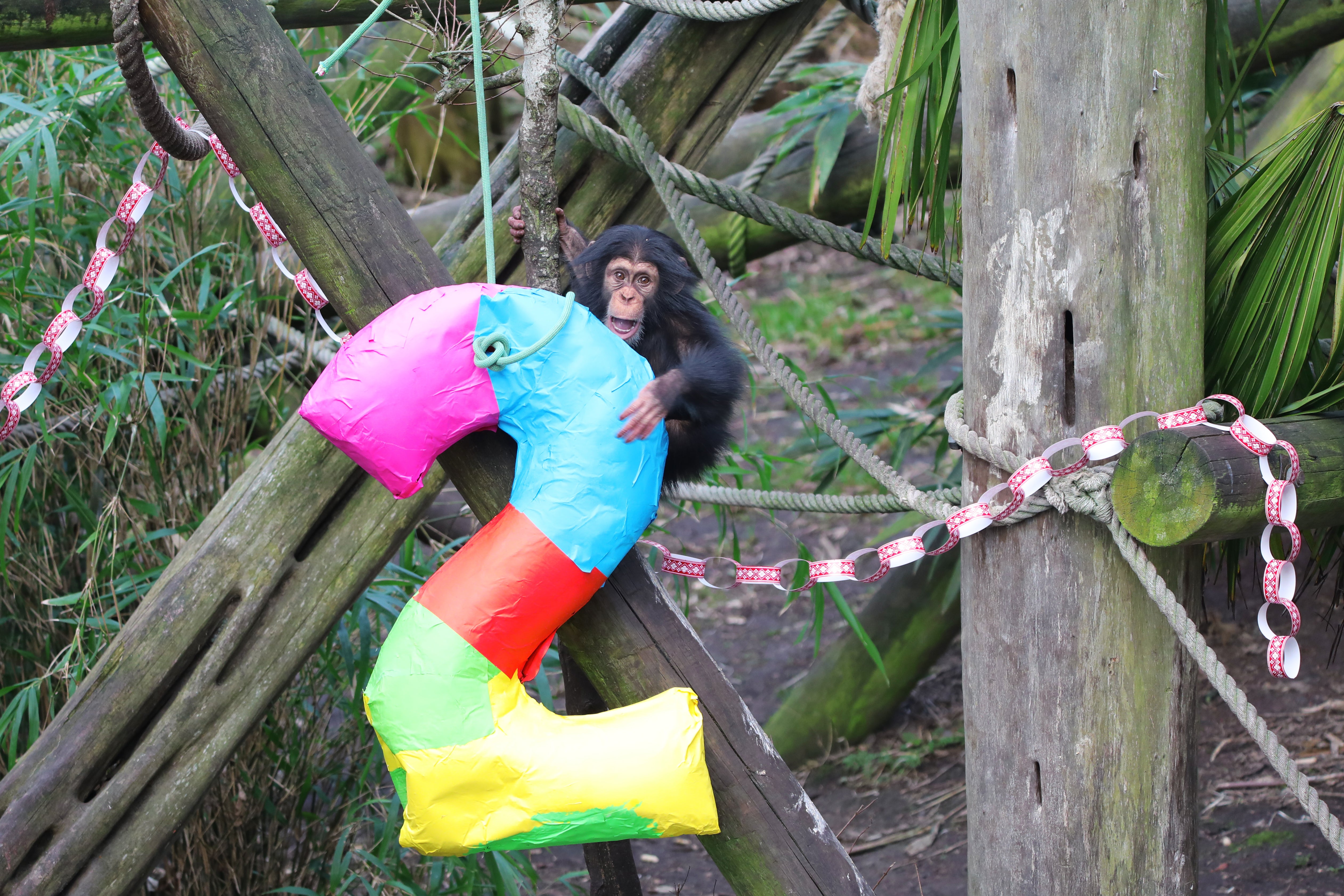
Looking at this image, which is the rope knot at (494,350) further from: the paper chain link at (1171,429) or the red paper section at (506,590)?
the paper chain link at (1171,429)

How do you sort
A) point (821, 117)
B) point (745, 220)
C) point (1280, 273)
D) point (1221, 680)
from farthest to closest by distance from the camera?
point (821, 117) < point (745, 220) < point (1280, 273) < point (1221, 680)

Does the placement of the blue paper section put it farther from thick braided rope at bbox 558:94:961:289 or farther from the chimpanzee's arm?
thick braided rope at bbox 558:94:961:289

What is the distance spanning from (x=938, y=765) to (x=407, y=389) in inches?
113

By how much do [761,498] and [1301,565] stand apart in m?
2.37

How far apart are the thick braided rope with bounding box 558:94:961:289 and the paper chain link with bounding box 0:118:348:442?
1.98 feet

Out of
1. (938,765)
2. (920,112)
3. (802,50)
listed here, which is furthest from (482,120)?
(938,765)

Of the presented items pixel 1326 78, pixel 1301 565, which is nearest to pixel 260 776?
pixel 1326 78

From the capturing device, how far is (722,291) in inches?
77.7

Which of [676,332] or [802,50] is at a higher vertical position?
[802,50]

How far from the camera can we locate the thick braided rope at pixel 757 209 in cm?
204

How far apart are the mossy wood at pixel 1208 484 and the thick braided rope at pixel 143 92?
147 centimetres

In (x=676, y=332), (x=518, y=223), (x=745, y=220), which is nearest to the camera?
(x=518, y=223)

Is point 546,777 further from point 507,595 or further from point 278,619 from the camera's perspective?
point 278,619

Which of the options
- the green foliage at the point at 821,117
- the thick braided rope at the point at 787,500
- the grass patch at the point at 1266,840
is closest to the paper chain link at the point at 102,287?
the thick braided rope at the point at 787,500
